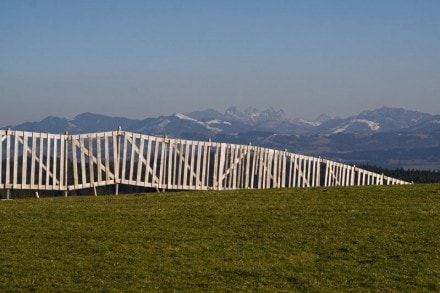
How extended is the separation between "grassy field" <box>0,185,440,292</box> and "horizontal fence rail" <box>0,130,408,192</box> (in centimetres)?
634

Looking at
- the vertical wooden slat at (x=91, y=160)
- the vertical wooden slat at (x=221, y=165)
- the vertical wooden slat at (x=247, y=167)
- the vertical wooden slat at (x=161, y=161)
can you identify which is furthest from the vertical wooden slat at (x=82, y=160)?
the vertical wooden slat at (x=247, y=167)

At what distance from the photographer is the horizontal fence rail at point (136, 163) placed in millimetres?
32188

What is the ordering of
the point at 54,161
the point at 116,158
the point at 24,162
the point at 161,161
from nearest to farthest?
the point at 24,162, the point at 54,161, the point at 116,158, the point at 161,161

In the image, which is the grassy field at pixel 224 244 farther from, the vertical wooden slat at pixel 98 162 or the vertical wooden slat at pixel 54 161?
the vertical wooden slat at pixel 98 162

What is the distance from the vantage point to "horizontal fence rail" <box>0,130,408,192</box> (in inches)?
1267

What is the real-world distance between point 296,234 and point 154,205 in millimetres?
6446

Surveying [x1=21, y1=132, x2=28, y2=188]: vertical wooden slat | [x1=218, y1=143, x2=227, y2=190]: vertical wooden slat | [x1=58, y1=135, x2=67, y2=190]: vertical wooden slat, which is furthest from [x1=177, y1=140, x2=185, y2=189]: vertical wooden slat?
[x1=21, y1=132, x2=28, y2=188]: vertical wooden slat

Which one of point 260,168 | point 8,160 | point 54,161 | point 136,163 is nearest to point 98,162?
point 54,161

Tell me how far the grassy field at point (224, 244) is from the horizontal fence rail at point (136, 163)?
20.8 ft

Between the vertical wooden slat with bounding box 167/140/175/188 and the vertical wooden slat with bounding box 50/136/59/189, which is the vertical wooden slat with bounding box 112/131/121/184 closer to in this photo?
the vertical wooden slat with bounding box 167/140/175/188

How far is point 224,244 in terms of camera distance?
18.5 m

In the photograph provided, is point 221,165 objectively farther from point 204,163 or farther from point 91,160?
point 91,160

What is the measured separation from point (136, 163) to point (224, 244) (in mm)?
20191

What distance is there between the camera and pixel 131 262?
1675 centimetres
